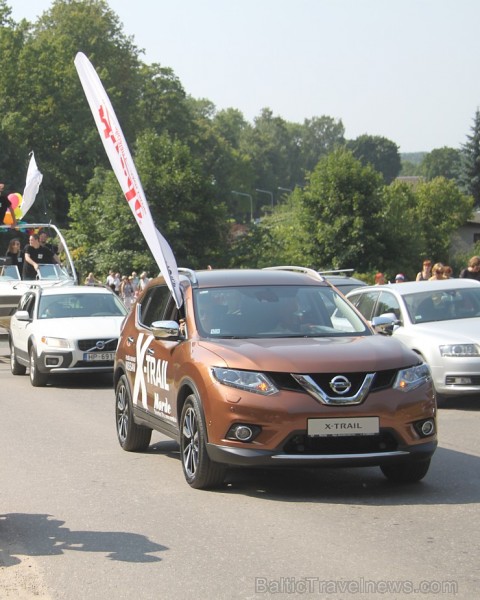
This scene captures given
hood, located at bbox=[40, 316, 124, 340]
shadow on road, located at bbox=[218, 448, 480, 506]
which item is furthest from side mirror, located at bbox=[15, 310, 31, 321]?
shadow on road, located at bbox=[218, 448, 480, 506]

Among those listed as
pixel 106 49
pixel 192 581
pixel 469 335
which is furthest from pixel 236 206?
pixel 192 581

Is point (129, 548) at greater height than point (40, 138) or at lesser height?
lesser

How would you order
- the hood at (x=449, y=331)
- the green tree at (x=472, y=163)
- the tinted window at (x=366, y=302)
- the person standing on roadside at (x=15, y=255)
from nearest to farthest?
the hood at (x=449, y=331), the tinted window at (x=366, y=302), the person standing on roadside at (x=15, y=255), the green tree at (x=472, y=163)

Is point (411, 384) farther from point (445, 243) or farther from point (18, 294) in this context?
point (445, 243)

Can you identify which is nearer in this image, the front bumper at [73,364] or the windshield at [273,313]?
the windshield at [273,313]

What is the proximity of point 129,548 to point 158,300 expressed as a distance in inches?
160

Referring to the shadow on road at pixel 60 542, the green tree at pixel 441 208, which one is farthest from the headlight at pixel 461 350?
the green tree at pixel 441 208

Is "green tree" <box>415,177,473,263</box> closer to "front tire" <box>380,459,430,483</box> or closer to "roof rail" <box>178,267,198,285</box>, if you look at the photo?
"roof rail" <box>178,267,198,285</box>

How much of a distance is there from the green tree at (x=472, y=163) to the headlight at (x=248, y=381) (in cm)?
8325

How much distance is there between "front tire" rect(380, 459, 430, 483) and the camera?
29.3 feet

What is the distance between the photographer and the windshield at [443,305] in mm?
15711

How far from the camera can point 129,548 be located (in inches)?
275

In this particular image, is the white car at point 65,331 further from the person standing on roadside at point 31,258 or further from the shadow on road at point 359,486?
the shadow on road at point 359,486

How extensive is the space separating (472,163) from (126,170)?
8294 cm
